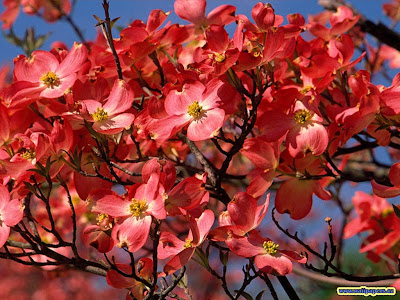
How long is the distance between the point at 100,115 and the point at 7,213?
0.67ft

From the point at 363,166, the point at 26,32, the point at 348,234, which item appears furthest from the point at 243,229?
the point at 363,166

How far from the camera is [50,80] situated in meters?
0.90

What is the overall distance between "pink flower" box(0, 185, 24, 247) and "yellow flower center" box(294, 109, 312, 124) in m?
0.44

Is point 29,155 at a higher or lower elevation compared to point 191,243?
→ higher

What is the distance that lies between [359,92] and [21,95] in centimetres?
54

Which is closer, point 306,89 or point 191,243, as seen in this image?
point 191,243

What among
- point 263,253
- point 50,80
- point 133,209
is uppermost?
point 50,80

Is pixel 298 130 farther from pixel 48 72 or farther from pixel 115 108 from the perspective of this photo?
pixel 48 72

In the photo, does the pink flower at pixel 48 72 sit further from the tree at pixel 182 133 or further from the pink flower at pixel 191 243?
A: the pink flower at pixel 191 243

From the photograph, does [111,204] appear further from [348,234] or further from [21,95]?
[348,234]

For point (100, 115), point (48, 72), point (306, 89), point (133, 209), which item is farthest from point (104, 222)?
point (306, 89)

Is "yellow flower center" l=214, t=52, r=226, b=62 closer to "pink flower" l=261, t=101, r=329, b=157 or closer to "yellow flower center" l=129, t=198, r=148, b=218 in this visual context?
"pink flower" l=261, t=101, r=329, b=157

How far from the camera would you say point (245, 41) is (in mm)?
966

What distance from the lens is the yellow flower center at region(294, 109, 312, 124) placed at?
0.86 m
